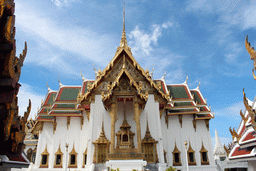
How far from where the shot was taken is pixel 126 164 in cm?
784

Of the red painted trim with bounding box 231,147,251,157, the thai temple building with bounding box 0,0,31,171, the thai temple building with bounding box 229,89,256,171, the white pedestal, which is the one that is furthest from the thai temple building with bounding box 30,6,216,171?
the thai temple building with bounding box 0,0,31,171

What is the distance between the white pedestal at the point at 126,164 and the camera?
777 cm

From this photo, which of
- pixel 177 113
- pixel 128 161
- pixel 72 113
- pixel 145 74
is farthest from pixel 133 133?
pixel 72 113

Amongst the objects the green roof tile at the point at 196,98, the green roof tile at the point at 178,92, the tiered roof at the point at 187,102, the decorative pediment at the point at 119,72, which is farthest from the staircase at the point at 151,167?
the green roof tile at the point at 196,98

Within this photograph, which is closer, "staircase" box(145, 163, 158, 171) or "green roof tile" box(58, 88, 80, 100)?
"staircase" box(145, 163, 158, 171)

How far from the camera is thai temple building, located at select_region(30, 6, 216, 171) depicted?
904 cm

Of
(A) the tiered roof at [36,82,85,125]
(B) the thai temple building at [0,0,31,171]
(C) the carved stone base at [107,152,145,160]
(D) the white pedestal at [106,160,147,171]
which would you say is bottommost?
(D) the white pedestal at [106,160,147,171]

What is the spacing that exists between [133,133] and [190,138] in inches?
193

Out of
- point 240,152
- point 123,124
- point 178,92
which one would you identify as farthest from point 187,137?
point 240,152

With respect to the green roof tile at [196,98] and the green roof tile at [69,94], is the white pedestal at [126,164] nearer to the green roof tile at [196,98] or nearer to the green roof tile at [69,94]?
the green roof tile at [69,94]

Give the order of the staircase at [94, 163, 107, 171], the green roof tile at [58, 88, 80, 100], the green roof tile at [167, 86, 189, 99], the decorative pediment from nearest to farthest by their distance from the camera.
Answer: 1. the staircase at [94, 163, 107, 171]
2. the decorative pediment
3. the green roof tile at [58, 88, 80, 100]
4. the green roof tile at [167, 86, 189, 99]

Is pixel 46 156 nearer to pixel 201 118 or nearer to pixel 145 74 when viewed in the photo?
pixel 145 74

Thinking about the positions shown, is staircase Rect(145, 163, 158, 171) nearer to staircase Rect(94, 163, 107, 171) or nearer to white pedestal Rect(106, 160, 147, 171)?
white pedestal Rect(106, 160, 147, 171)

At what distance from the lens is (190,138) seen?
12.4m
